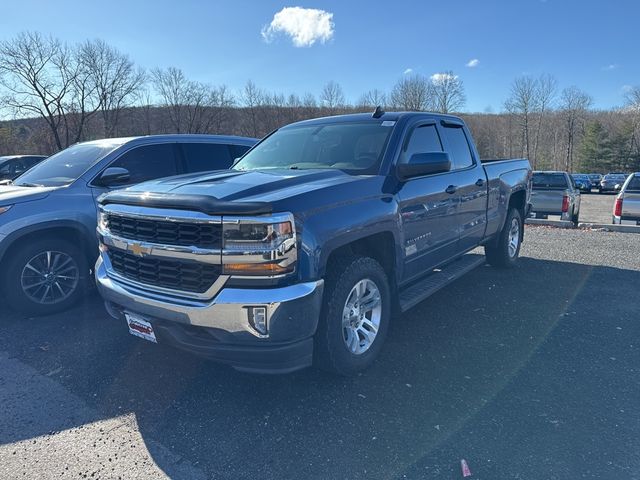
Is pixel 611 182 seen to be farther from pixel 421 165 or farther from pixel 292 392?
pixel 292 392

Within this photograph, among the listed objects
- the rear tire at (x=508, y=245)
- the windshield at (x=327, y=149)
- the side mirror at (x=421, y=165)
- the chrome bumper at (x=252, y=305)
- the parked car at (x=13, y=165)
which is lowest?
the rear tire at (x=508, y=245)

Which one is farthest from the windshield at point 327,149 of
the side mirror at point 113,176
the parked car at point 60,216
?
the parked car at point 60,216

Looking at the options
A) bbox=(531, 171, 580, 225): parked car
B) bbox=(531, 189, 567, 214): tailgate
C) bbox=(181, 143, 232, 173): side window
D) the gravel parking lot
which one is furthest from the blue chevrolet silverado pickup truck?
bbox=(531, 189, 567, 214): tailgate

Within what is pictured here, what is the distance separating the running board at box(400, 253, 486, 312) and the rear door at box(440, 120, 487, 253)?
19 cm

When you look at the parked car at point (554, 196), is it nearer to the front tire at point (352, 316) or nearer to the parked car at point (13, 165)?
the front tire at point (352, 316)

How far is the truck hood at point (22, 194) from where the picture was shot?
453 cm

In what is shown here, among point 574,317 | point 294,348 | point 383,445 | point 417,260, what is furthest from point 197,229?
point 574,317

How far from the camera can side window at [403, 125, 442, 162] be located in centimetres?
404

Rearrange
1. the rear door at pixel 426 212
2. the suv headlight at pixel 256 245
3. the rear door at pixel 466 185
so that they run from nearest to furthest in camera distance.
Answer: the suv headlight at pixel 256 245 → the rear door at pixel 426 212 → the rear door at pixel 466 185

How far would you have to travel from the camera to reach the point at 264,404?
3051 millimetres

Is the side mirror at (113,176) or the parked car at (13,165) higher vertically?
the parked car at (13,165)

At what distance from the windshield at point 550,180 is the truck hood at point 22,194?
508 inches

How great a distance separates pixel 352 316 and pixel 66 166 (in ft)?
14.2

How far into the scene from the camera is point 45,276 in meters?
4.78
